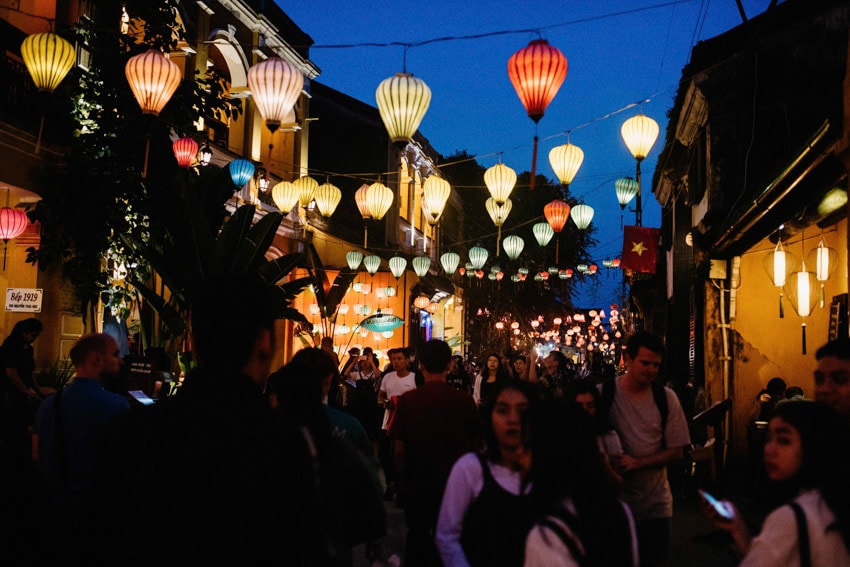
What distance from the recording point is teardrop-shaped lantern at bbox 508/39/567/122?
852cm

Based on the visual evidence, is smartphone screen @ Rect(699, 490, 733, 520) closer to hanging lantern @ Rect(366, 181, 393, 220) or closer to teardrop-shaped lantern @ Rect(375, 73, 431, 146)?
teardrop-shaped lantern @ Rect(375, 73, 431, 146)

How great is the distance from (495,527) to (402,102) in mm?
6397

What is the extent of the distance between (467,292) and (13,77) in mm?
30298

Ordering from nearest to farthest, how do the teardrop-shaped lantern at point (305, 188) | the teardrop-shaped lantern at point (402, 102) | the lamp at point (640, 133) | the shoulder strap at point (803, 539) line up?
the shoulder strap at point (803, 539) → the teardrop-shaped lantern at point (402, 102) → the lamp at point (640, 133) → the teardrop-shaped lantern at point (305, 188)

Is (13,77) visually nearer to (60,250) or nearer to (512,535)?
(60,250)

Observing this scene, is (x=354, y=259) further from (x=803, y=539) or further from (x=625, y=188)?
(x=803, y=539)

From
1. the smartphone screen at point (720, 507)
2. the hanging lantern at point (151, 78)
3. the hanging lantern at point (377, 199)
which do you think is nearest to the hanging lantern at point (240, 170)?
the hanging lantern at point (377, 199)

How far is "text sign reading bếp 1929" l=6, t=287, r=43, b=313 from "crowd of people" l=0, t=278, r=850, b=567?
8545mm

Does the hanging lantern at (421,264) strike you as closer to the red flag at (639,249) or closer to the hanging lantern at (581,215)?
the red flag at (639,249)

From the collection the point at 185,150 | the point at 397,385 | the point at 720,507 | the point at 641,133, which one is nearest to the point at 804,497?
the point at 720,507

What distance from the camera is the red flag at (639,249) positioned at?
20438mm

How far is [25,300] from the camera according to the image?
39.4 ft

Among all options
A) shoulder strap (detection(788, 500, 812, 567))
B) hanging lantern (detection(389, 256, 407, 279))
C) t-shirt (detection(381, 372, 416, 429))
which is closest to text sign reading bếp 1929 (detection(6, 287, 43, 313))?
t-shirt (detection(381, 372, 416, 429))

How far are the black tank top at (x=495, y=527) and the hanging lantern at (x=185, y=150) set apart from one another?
11.3 meters
